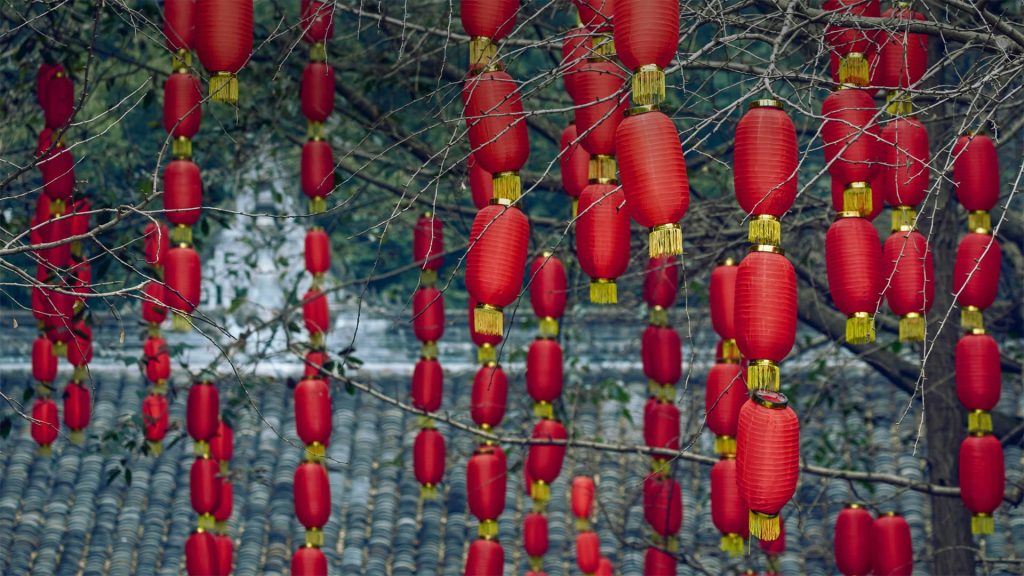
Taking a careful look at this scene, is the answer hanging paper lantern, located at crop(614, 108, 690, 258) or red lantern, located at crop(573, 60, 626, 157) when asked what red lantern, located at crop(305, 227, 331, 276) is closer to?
red lantern, located at crop(573, 60, 626, 157)

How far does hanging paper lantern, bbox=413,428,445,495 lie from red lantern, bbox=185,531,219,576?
90cm

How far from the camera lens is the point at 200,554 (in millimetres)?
6766

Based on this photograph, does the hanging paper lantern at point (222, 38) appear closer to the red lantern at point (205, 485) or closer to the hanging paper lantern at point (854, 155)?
the red lantern at point (205, 485)

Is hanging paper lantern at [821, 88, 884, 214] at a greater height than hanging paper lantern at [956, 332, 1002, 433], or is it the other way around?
hanging paper lantern at [821, 88, 884, 214]

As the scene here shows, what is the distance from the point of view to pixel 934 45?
820 cm

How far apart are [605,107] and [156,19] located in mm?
2731

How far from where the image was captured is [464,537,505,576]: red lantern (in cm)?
647

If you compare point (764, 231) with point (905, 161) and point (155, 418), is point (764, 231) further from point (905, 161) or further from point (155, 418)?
point (155, 418)

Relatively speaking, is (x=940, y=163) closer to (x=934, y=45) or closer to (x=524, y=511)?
(x=934, y=45)

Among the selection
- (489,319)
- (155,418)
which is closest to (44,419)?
(155,418)

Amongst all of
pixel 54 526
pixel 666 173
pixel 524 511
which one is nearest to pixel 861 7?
pixel 666 173

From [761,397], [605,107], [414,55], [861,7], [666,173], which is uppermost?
[414,55]

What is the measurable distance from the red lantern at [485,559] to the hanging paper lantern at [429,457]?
400 millimetres

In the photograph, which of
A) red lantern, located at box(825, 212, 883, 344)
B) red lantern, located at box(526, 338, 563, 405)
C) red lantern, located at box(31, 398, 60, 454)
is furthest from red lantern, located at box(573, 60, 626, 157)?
red lantern, located at box(31, 398, 60, 454)
